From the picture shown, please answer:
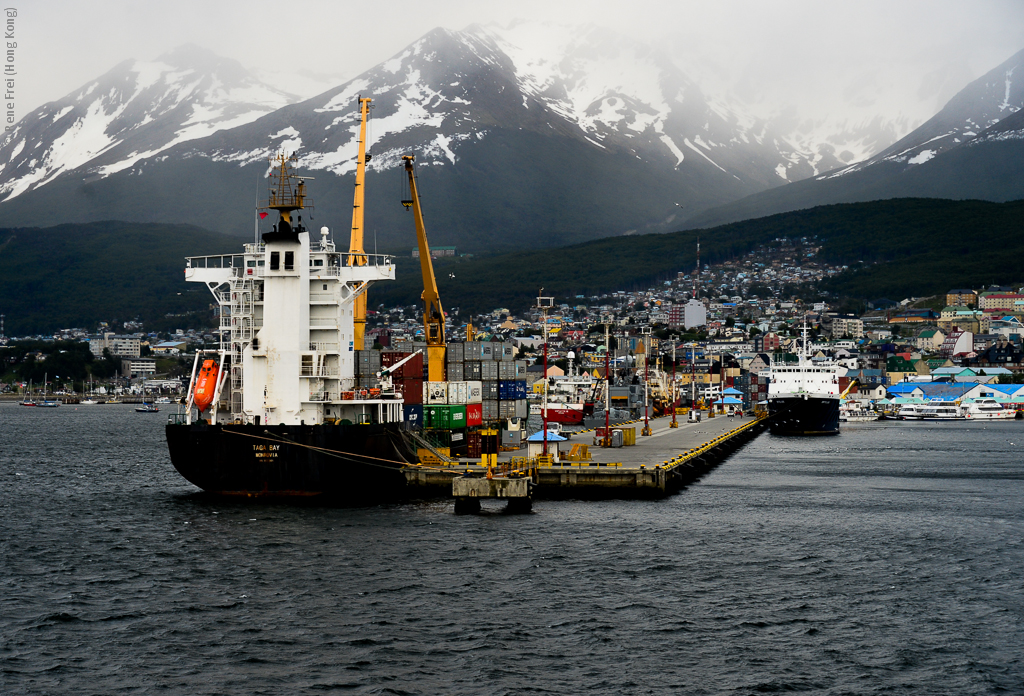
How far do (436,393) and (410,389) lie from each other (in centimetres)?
605

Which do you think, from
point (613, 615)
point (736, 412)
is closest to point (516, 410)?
point (613, 615)

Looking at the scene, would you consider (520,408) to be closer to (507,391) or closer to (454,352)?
(507,391)

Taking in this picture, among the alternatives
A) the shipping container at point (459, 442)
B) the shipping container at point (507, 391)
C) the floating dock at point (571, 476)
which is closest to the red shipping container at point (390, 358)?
the shipping container at point (459, 442)

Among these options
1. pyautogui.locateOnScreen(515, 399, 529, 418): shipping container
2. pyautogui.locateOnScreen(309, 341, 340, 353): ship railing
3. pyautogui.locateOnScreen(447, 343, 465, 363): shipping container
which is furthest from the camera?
pyautogui.locateOnScreen(515, 399, 529, 418): shipping container

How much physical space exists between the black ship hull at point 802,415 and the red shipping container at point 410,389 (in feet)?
230

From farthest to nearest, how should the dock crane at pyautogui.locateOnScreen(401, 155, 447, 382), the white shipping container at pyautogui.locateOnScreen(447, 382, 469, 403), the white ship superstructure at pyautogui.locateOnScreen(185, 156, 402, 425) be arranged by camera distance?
1. the dock crane at pyautogui.locateOnScreen(401, 155, 447, 382)
2. the white shipping container at pyautogui.locateOnScreen(447, 382, 469, 403)
3. the white ship superstructure at pyautogui.locateOnScreen(185, 156, 402, 425)

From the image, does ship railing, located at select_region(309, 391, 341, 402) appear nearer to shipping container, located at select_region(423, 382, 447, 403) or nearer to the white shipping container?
shipping container, located at select_region(423, 382, 447, 403)

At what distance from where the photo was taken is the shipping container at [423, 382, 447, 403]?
6091cm

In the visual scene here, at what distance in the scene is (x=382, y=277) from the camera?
47688 mm

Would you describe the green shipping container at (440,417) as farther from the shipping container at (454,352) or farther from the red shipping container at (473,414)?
the shipping container at (454,352)

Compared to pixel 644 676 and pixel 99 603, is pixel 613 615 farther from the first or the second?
pixel 99 603

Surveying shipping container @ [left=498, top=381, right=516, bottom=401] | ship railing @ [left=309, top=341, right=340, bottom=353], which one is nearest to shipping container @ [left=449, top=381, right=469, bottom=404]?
shipping container @ [left=498, top=381, right=516, bottom=401]

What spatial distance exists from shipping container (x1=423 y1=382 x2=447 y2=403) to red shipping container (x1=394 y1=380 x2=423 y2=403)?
15.3 ft

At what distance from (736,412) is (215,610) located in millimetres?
138900
